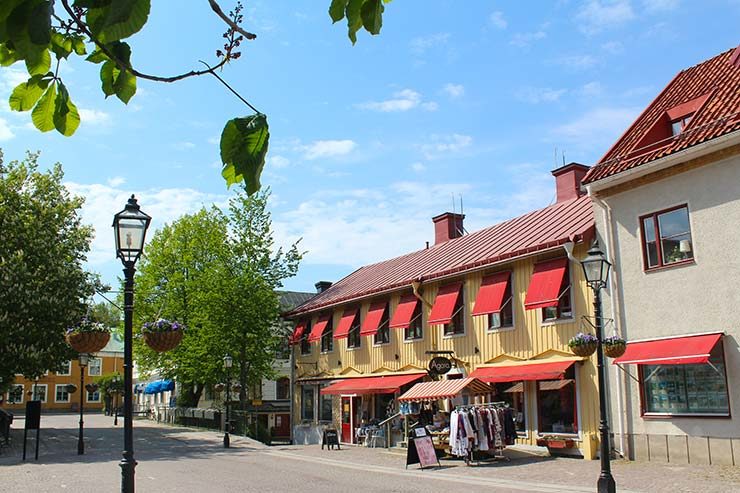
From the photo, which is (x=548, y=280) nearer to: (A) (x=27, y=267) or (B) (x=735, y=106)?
(B) (x=735, y=106)

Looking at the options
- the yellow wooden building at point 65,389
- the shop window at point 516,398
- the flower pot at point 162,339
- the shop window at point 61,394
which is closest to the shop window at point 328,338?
the shop window at point 516,398

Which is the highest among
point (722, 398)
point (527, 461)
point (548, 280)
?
point (548, 280)

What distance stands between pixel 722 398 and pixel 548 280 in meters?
5.83

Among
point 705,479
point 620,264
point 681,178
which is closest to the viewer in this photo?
point 705,479

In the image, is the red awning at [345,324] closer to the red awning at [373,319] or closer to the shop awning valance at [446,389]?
the red awning at [373,319]

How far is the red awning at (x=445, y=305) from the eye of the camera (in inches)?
952

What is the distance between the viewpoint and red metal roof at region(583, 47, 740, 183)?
16989mm

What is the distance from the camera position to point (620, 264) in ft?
62.2

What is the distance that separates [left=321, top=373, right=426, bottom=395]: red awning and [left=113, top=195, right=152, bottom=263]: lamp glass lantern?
18.3 m

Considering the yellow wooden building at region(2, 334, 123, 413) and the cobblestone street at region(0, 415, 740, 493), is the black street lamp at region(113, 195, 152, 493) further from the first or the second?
the yellow wooden building at region(2, 334, 123, 413)

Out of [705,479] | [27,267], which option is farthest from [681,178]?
[27,267]

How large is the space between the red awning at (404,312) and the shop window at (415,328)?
0.17 meters

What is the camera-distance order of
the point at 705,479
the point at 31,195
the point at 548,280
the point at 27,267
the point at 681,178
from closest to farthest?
the point at 705,479 < the point at 681,178 < the point at 548,280 < the point at 27,267 < the point at 31,195

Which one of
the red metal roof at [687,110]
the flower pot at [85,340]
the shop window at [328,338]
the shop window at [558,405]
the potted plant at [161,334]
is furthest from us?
the shop window at [328,338]
